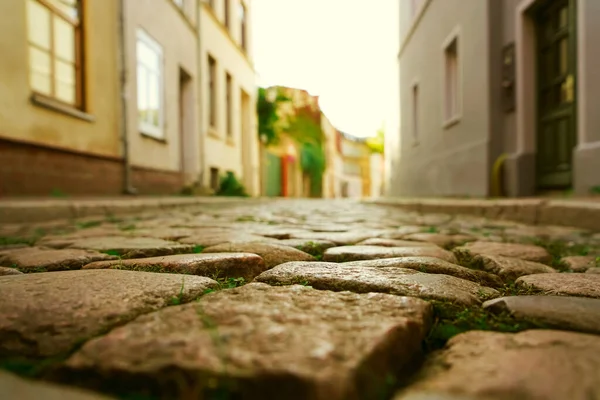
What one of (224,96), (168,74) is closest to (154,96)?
(168,74)

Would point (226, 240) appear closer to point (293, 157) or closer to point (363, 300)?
point (363, 300)

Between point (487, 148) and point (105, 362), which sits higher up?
point (487, 148)

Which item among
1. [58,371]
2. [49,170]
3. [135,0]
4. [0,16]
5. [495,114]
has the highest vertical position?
[135,0]

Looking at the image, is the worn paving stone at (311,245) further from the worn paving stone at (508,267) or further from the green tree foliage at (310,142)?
the green tree foliage at (310,142)

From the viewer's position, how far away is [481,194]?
21.7 feet

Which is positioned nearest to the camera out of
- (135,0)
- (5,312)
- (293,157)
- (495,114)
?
(5,312)

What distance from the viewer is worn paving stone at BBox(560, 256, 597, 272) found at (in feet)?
5.35

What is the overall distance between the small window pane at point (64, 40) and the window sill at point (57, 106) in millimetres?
660

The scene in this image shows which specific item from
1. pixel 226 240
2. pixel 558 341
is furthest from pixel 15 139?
pixel 558 341

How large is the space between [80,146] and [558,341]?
20.2 feet

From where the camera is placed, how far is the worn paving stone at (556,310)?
88cm

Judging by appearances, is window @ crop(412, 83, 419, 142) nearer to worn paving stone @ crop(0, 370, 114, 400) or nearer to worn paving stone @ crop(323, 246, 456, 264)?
worn paving stone @ crop(323, 246, 456, 264)

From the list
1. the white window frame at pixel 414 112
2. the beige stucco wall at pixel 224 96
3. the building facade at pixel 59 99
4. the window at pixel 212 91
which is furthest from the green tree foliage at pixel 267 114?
the building facade at pixel 59 99

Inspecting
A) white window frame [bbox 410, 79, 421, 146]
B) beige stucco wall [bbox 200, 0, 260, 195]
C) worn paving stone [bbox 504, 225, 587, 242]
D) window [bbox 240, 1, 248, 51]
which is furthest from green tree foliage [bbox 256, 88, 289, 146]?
worn paving stone [bbox 504, 225, 587, 242]
